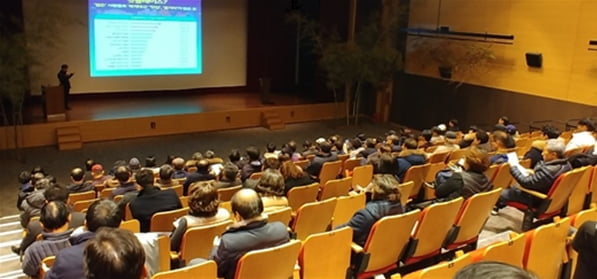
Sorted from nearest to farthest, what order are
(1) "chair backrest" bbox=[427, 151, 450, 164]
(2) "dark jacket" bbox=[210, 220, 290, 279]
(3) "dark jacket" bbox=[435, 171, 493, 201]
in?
1. (2) "dark jacket" bbox=[210, 220, 290, 279]
2. (3) "dark jacket" bbox=[435, 171, 493, 201]
3. (1) "chair backrest" bbox=[427, 151, 450, 164]

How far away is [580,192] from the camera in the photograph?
15.8ft

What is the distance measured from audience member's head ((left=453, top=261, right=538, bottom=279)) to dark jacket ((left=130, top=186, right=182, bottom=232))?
3.34 metres

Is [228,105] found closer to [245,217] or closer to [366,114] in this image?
[366,114]

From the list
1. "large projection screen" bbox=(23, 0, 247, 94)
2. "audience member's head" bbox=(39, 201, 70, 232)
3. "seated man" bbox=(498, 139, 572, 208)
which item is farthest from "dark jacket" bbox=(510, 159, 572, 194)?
"large projection screen" bbox=(23, 0, 247, 94)

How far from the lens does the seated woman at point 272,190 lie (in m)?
3.84

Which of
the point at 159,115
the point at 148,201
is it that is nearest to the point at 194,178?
the point at 148,201

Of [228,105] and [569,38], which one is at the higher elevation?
[569,38]

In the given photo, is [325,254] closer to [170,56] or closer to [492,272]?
[492,272]

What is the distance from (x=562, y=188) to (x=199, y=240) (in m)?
3.23

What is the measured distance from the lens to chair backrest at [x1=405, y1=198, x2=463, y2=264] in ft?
11.6

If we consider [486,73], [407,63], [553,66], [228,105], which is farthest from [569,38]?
[228,105]

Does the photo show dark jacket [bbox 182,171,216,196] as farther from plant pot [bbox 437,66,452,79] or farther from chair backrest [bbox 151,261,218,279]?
plant pot [bbox 437,66,452,79]

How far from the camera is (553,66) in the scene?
9.69 m

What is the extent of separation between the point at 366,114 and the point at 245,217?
11417 mm
